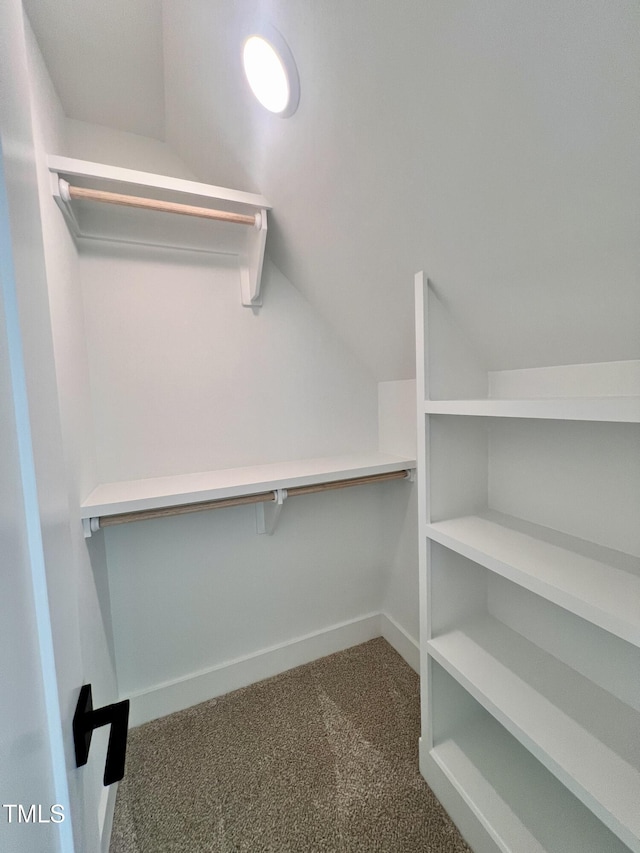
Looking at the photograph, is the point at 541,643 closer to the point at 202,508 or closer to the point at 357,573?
the point at 357,573

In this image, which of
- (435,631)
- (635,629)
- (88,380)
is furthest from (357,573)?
(88,380)

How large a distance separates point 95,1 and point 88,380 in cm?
107

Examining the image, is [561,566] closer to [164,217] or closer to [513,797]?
[513,797]

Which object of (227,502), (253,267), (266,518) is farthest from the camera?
(266,518)

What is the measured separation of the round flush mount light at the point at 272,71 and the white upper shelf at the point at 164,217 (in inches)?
12.4

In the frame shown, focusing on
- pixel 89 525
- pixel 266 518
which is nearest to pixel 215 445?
pixel 266 518

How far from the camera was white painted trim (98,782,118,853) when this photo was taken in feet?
3.19

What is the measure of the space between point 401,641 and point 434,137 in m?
1.98

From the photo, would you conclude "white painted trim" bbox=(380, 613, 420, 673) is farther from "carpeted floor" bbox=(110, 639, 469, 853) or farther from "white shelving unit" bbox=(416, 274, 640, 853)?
"white shelving unit" bbox=(416, 274, 640, 853)

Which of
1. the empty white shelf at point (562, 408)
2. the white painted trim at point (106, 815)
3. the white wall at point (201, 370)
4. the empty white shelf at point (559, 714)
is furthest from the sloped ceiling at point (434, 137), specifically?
the white painted trim at point (106, 815)

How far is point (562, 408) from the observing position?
2.42 ft

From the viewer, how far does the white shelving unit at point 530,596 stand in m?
0.79

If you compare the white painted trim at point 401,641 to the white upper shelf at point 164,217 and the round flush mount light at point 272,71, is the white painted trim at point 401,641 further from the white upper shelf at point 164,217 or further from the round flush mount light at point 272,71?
the round flush mount light at point 272,71

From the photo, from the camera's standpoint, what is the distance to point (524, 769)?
108cm
